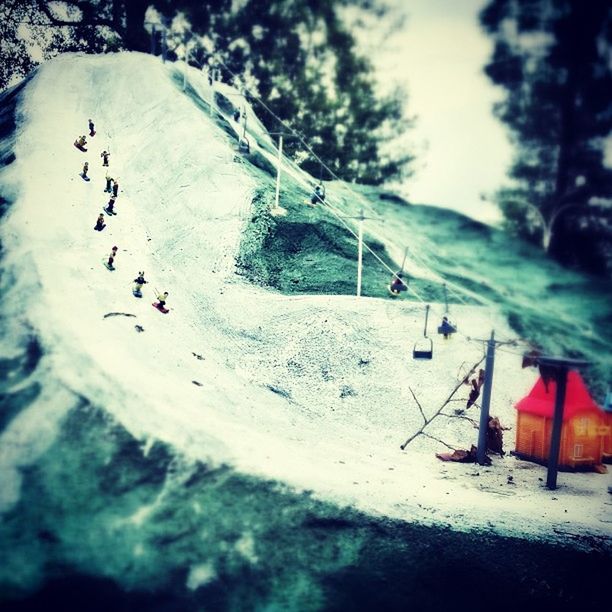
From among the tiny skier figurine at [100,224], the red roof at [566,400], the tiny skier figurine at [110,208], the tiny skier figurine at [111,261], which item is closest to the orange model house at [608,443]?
the red roof at [566,400]

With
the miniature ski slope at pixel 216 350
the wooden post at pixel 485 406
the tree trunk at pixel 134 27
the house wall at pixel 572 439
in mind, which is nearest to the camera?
the miniature ski slope at pixel 216 350

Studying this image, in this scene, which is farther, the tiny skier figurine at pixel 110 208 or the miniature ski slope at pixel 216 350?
the tiny skier figurine at pixel 110 208

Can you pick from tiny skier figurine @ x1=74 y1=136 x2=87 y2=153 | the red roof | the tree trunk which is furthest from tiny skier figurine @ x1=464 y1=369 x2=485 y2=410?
the tree trunk

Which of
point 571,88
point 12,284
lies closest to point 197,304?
point 12,284

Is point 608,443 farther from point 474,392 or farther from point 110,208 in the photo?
point 110,208

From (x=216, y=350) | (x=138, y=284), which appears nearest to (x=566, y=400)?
(x=216, y=350)

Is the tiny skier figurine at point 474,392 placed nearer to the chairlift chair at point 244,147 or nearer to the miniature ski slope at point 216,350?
the miniature ski slope at point 216,350

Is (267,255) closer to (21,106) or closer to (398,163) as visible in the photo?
(21,106)
